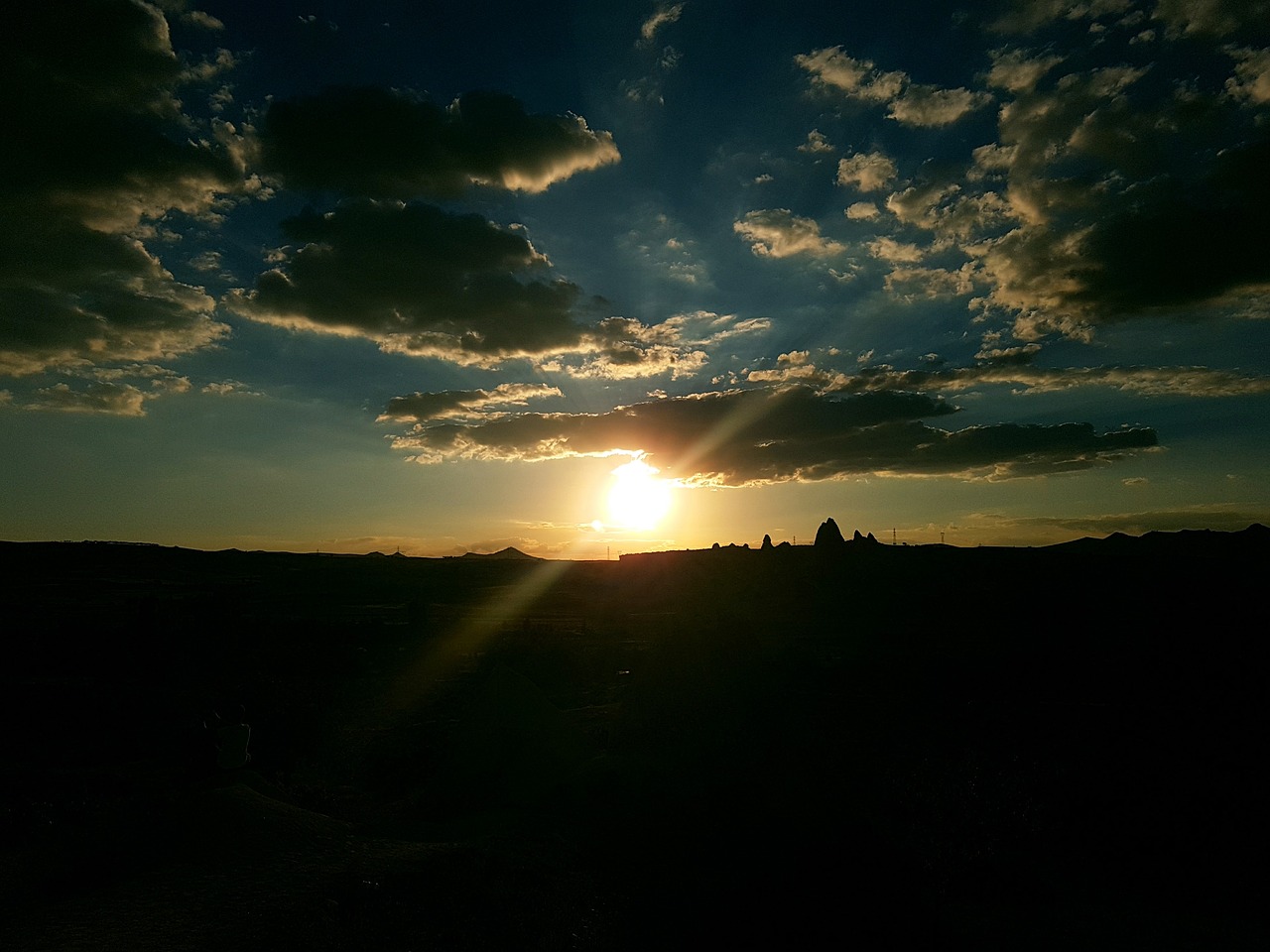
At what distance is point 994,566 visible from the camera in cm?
7631

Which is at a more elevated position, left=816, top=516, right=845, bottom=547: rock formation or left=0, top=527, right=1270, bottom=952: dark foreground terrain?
left=816, top=516, right=845, bottom=547: rock formation

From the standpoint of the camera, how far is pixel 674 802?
1606cm

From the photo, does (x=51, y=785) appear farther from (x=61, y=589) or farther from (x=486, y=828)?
(x=61, y=589)

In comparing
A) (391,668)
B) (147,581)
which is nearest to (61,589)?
(147,581)

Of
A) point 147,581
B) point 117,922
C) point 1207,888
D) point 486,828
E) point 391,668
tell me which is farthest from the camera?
point 147,581

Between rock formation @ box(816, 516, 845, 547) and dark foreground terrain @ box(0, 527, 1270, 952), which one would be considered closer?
dark foreground terrain @ box(0, 527, 1270, 952)

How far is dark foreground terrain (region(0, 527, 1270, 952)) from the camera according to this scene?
1109cm

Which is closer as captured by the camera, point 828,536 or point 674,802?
point 674,802

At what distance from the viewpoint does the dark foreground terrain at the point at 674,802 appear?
11094mm

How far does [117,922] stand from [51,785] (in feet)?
43.5

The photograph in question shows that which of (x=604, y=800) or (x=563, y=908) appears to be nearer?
(x=563, y=908)

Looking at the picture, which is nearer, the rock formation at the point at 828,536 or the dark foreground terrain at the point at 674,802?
the dark foreground terrain at the point at 674,802

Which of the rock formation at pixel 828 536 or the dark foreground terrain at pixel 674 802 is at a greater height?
the rock formation at pixel 828 536

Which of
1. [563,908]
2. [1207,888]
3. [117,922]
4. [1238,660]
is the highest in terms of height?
[1238,660]
